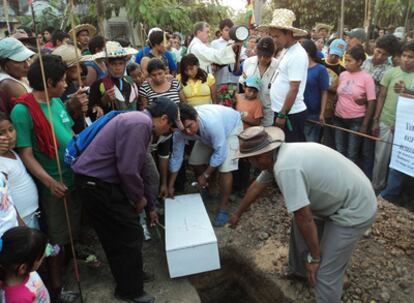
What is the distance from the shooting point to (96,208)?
2.44 metres

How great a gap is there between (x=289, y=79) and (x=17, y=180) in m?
2.79

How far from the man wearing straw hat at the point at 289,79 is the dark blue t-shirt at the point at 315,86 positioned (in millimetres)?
689

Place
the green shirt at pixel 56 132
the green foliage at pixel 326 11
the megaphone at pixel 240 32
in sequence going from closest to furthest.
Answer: the green shirt at pixel 56 132 < the megaphone at pixel 240 32 < the green foliage at pixel 326 11

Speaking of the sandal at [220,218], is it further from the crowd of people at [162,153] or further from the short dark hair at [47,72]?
the short dark hair at [47,72]

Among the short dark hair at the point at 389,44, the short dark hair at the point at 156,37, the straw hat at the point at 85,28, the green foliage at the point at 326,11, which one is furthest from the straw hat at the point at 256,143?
the green foliage at the point at 326,11

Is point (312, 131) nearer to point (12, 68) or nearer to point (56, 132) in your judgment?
point (56, 132)

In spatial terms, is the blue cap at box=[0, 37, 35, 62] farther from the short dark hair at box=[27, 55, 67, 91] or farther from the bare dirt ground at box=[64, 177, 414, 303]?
the bare dirt ground at box=[64, 177, 414, 303]

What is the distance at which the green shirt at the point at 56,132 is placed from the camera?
2.32 meters

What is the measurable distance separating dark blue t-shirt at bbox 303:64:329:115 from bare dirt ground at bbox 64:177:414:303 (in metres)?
1.56

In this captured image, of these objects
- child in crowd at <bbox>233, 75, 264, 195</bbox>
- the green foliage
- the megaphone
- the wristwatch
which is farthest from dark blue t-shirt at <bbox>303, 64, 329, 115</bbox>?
the green foliage

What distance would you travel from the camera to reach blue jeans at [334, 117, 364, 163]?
14.4 ft

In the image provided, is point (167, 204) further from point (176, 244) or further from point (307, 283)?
point (307, 283)

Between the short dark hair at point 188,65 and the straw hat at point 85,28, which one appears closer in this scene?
the short dark hair at point 188,65

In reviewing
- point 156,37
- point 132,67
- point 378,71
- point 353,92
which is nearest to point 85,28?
point 156,37
